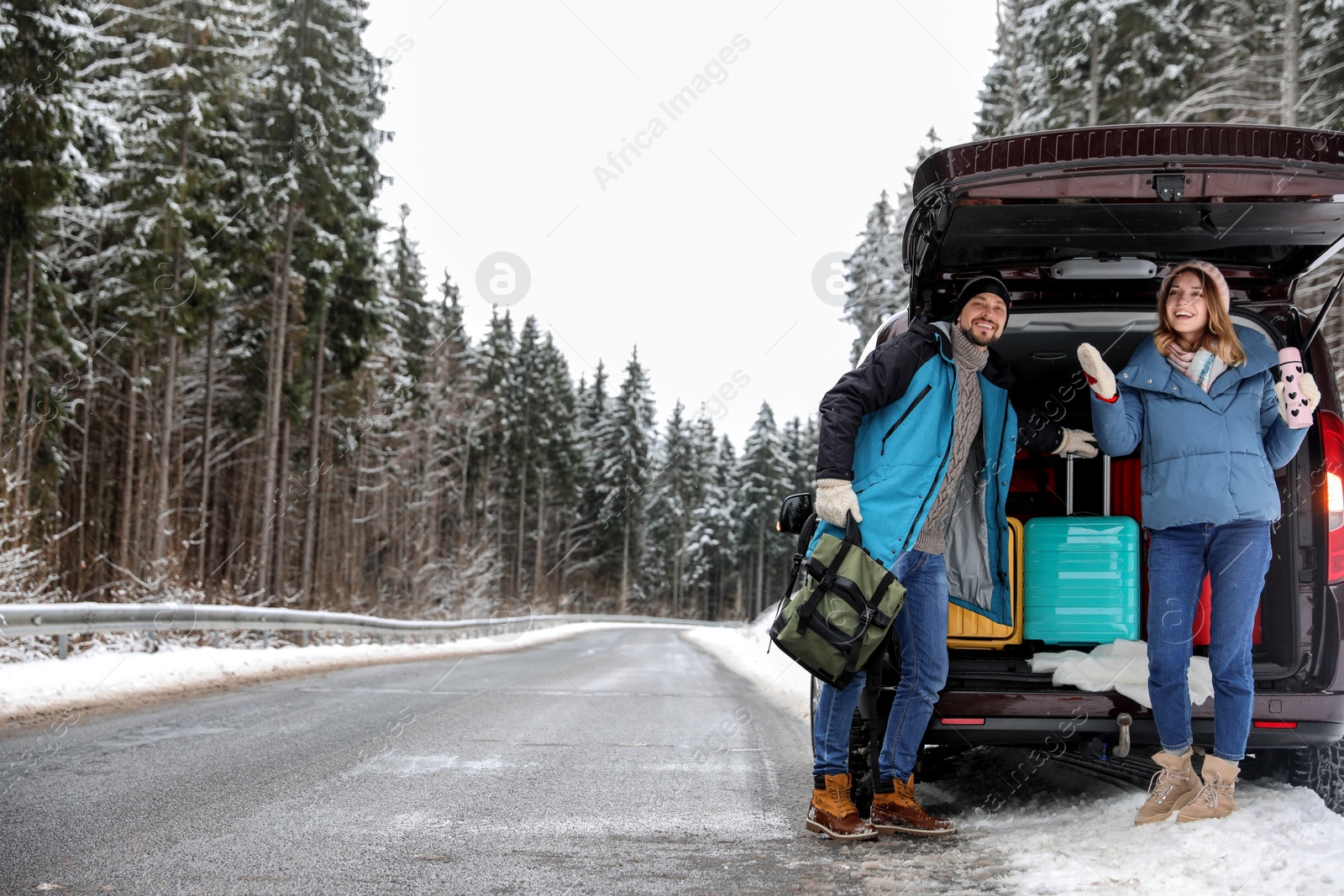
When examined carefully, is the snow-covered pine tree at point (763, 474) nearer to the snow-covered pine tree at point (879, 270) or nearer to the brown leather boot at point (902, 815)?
the snow-covered pine tree at point (879, 270)

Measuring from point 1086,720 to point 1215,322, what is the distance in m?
1.54

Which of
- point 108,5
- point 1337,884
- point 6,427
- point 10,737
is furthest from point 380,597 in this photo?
point 1337,884

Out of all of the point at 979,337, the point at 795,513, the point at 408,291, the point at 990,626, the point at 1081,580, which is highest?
the point at 408,291

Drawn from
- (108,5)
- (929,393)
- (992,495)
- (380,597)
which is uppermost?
(108,5)

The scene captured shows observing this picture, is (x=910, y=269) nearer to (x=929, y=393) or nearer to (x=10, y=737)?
(x=929, y=393)

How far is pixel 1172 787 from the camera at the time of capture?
3.77 meters

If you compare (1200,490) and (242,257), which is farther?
(242,257)

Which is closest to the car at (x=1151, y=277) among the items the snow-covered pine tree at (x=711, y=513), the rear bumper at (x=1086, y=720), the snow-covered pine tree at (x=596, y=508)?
the rear bumper at (x=1086, y=720)

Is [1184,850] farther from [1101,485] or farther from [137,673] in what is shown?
[137,673]

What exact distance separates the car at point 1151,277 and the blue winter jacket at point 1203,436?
0.94 feet

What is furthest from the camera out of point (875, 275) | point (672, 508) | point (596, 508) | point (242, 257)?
point (672, 508)

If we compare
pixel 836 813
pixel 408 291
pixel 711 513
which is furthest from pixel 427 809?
pixel 711 513

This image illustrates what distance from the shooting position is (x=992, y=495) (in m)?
4.42

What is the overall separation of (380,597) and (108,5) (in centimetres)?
1346
